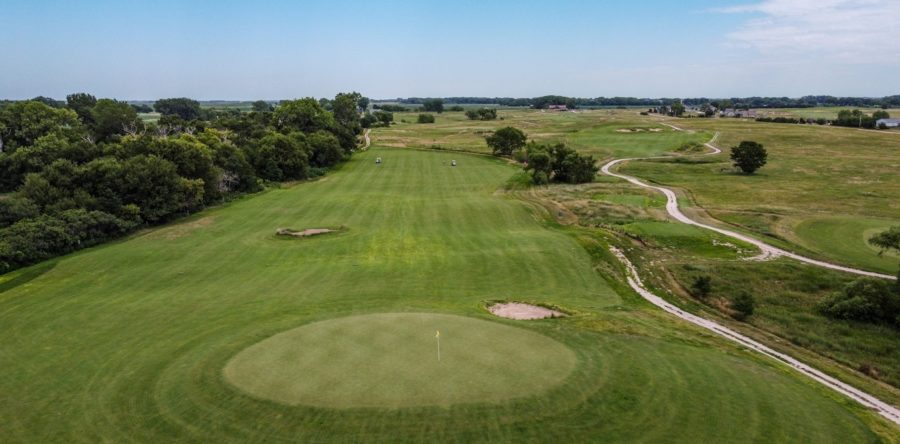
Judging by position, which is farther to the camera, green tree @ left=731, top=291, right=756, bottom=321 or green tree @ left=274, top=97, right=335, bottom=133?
green tree @ left=274, top=97, right=335, bottom=133

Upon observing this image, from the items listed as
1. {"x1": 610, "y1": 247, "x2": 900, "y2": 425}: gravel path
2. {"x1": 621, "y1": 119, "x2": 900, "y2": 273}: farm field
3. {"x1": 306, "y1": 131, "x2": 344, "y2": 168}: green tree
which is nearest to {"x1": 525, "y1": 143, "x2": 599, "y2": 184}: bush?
{"x1": 621, "y1": 119, "x2": 900, "y2": 273}: farm field

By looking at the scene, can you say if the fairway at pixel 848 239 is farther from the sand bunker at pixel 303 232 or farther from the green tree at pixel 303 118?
the green tree at pixel 303 118

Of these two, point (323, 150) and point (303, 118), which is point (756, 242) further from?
point (303, 118)

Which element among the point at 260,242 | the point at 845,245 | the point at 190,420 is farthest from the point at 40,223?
the point at 845,245

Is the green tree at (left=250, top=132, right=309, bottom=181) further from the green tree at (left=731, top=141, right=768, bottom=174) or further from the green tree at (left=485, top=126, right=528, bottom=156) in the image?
the green tree at (left=731, top=141, right=768, bottom=174)

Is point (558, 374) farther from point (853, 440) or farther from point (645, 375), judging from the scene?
point (853, 440)

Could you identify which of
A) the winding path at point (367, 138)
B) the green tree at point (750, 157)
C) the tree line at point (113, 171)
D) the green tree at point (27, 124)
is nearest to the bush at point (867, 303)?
the green tree at point (750, 157)
